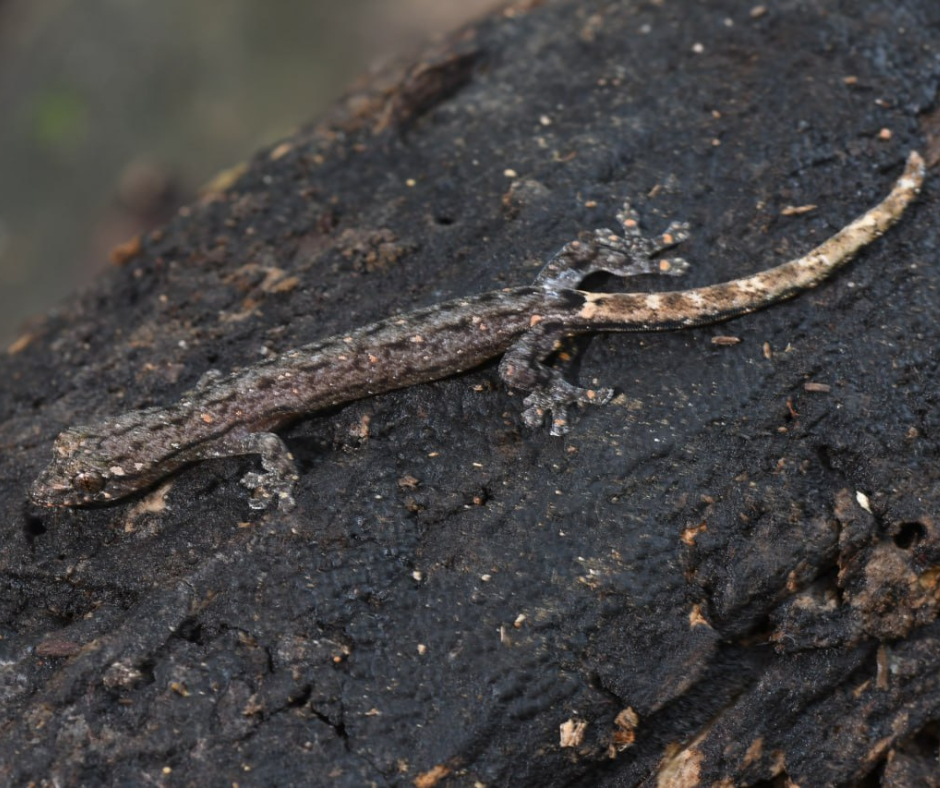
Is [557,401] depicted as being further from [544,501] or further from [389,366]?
[389,366]

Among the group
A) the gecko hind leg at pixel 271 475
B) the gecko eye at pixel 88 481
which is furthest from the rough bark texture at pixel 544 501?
the gecko eye at pixel 88 481

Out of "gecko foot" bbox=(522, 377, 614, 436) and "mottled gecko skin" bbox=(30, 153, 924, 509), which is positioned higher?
"mottled gecko skin" bbox=(30, 153, 924, 509)

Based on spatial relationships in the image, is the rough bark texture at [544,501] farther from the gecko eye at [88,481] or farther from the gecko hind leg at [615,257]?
the gecko eye at [88,481]

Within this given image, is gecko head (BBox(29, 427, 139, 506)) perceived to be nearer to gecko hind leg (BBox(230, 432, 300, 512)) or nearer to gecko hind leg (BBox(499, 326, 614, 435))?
gecko hind leg (BBox(230, 432, 300, 512))

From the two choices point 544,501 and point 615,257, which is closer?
point 544,501

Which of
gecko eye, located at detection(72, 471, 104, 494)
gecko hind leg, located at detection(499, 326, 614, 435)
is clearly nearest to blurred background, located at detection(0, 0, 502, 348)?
gecko eye, located at detection(72, 471, 104, 494)

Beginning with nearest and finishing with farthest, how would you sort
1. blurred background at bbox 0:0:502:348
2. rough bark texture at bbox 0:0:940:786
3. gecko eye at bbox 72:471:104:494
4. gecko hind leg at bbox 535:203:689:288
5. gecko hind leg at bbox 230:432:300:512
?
rough bark texture at bbox 0:0:940:786, gecko hind leg at bbox 230:432:300:512, gecko eye at bbox 72:471:104:494, gecko hind leg at bbox 535:203:689:288, blurred background at bbox 0:0:502:348

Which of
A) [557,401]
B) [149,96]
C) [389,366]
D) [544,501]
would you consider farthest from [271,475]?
[149,96]
